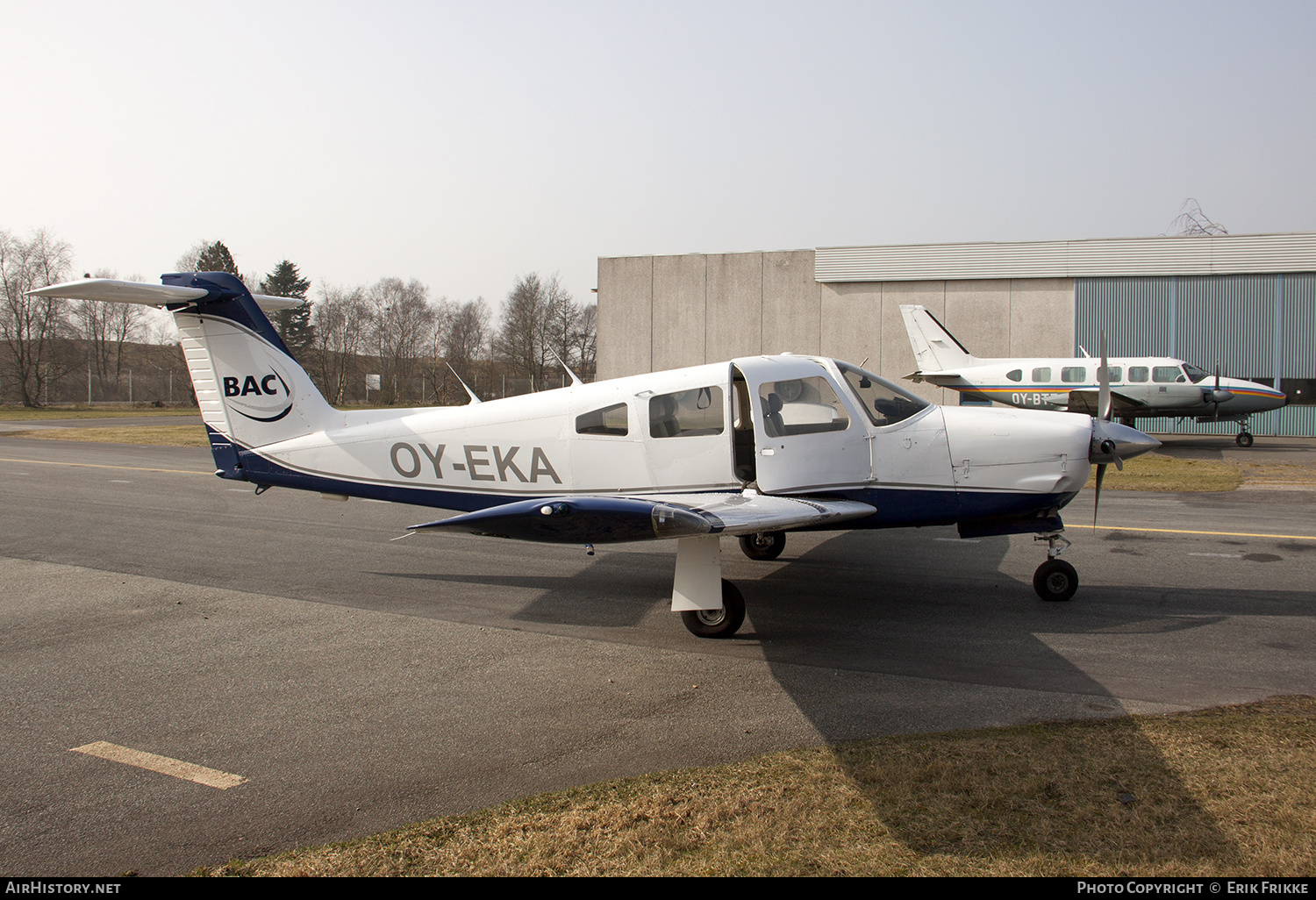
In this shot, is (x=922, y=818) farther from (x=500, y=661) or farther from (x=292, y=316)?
(x=292, y=316)

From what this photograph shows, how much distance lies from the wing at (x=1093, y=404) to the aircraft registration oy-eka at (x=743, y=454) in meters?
16.4

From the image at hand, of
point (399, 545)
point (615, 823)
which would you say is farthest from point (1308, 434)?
point (615, 823)

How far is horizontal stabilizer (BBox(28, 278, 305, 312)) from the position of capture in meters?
7.16

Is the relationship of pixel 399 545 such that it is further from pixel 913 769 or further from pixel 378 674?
pixel 913 769

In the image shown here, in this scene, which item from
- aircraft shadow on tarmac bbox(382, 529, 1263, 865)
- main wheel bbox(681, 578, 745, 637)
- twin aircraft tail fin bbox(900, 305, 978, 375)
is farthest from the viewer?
twin aircraft tail fin bbox(900, 305, 978, 375)

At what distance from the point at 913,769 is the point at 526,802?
1.95 metres

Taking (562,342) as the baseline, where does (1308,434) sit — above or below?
below

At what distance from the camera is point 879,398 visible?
23.3 feet

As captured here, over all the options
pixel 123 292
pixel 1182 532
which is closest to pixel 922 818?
pixel 123 292

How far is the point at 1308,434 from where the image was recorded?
2683 centimetres

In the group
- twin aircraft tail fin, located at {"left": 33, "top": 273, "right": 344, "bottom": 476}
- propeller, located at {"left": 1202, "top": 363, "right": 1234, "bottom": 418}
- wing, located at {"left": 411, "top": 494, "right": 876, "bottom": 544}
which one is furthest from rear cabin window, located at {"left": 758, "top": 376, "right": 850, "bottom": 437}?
propeller, located at {"left": 1202, "top": 363, "right": 1234, "bottom": 418}

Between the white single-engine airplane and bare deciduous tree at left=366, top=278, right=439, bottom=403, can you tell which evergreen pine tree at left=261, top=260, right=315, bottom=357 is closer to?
bare deciduous tree at left=366, top=278, right=439, bottom=403

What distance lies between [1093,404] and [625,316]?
1801cm
